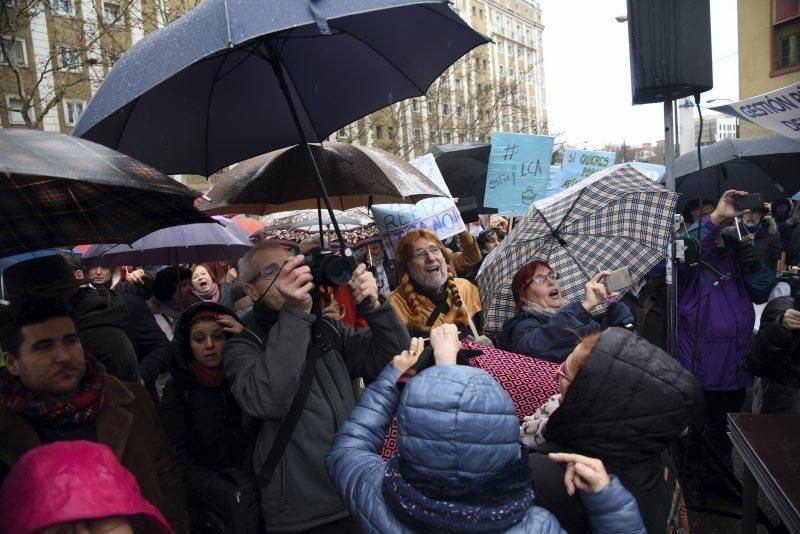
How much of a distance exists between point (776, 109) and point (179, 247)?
426 cm

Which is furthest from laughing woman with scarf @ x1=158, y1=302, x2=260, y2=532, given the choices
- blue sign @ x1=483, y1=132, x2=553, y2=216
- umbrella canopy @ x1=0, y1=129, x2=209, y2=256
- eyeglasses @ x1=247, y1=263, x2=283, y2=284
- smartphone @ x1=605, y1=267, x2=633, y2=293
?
blue sign @ x1=483, y1=132, x2=553, y2=216

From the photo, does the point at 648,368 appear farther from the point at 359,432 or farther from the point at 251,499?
the point at 251,499

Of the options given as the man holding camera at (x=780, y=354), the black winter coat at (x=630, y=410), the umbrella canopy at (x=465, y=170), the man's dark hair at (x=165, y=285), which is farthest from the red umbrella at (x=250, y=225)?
the black winter coat at (x=630, y=410)

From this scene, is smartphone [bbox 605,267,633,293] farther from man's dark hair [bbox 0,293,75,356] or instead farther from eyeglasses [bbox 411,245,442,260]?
man's dark hair [bbox 0,293,75,356]

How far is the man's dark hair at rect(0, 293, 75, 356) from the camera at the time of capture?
2.07m

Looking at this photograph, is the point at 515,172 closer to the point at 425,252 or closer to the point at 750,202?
the point at 425,252

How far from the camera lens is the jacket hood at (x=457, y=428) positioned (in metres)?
Result: 1.35

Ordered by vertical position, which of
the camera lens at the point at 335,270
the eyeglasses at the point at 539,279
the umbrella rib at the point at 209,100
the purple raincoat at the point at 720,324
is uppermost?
the umbrella rib at the point at 209,100

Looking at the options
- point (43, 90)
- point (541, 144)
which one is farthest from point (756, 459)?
point (43, 90)

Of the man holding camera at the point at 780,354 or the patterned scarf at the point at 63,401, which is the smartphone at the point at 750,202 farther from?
the patterned scarf at the point at 63,401

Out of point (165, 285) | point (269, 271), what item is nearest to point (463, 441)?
point (269, 271)

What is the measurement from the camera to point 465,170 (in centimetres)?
730

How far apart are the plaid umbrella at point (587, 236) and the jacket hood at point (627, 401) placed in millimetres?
1799

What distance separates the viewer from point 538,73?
7138 cm
